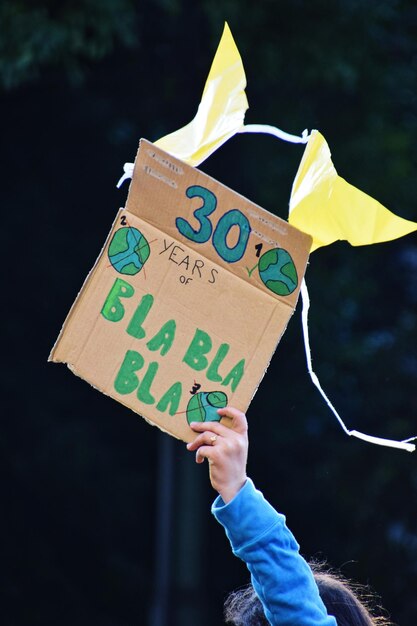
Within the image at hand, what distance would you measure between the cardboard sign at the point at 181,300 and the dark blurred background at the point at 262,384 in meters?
3.41

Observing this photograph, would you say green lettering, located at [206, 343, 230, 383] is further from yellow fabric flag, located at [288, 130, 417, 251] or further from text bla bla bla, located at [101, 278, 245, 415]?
yellow fabric flag, located at [288, 130, 417, 251]

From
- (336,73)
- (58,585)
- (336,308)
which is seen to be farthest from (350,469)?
(336,73)

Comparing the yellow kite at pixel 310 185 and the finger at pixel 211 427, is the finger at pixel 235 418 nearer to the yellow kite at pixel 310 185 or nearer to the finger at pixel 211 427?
the finger at pixel 211 427

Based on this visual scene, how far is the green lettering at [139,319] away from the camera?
4.89ft

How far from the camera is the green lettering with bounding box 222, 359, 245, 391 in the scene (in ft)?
4.85

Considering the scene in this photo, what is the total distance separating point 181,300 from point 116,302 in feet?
0.29

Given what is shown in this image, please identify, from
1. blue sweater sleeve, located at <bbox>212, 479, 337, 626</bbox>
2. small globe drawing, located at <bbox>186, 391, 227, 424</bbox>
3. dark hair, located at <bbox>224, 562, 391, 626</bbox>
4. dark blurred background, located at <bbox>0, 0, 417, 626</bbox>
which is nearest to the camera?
blue sweater sleeve, located at <bbox>212, 479, 337, 626</bbox>

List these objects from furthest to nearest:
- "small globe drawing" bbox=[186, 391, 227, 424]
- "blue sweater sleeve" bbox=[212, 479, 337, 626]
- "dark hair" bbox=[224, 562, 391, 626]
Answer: "dark hair" bbox=[224, 562, 391, 626]
"small globe drawing" bbox=[186, 391, 227, 424]
"blue sweater sleeve" bbox=[212, 479, 337, 626]

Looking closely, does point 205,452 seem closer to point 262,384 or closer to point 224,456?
point 224,456

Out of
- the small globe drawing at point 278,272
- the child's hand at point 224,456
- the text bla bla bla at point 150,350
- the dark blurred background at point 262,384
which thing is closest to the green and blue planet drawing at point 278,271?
the small globe drawing at point 278,272

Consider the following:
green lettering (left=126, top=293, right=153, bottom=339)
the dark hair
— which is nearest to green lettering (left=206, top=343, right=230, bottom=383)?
green lettering (left=126, top=293, right=153, bottom=339)

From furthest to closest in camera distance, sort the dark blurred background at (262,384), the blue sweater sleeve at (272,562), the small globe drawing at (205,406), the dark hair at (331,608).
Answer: the dark blurred background at (262,384), the dark hair at (331,608), the small globe drawing at (205,406), the blue sweater sleeve at (272,562)

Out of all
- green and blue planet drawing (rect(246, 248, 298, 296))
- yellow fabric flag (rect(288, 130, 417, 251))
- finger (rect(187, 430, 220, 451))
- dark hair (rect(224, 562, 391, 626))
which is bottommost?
dark hair (rect(224, 562, 391, 626))

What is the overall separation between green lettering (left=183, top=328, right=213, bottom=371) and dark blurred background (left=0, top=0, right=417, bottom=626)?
3473mm
